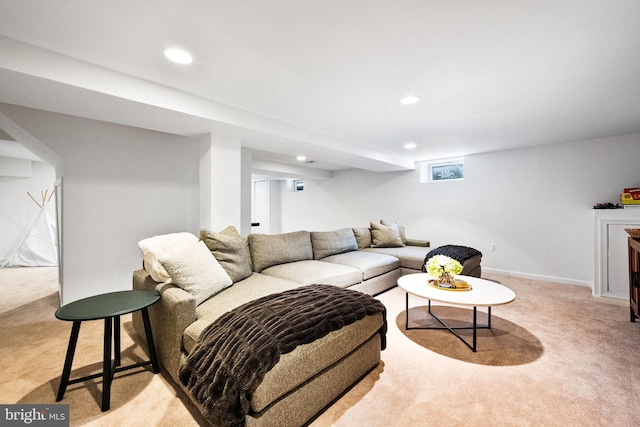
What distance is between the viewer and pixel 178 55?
184 cm

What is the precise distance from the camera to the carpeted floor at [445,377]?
149 cm

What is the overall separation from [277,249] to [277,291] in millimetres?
941

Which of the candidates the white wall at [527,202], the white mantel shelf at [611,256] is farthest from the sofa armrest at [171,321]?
the white wall at [527,202]

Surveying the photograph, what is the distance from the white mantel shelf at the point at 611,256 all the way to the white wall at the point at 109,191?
5366 millimetres

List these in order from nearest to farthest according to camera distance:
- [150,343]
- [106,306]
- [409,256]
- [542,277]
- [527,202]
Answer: [106,306] < [150,343] < [409,256] < [542,277] < [527,202]

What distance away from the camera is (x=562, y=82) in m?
2.19

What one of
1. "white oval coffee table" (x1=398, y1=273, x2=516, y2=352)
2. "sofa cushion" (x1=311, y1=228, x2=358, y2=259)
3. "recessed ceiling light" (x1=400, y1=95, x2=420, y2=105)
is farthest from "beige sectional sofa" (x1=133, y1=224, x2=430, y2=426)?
"recessed ceiling light" (x1=400, y1=95, x2=420, y2=105)

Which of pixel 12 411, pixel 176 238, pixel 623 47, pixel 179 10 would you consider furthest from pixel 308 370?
pixel 623 47

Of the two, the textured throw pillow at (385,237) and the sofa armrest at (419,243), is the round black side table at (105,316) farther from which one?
the sofa armrest at (419,243)

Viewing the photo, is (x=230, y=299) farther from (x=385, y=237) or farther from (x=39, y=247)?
(x=39, y=247)

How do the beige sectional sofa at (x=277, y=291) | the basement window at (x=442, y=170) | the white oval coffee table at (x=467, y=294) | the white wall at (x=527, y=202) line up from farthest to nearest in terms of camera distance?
the basement window at (x=442, y=170) → the white wall at (x=527, y=202) → the white oval coffee table at (x=467, y=294) → the beige sectional sofa at (x=277, y=291)

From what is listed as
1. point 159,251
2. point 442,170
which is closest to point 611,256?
point 442,170

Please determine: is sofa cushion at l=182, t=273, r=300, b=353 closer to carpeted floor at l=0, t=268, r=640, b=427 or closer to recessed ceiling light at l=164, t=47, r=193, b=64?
carpeted floor at l=0, t=268, r=640, b=427

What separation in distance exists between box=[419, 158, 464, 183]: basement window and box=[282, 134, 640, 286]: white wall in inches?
5.9
